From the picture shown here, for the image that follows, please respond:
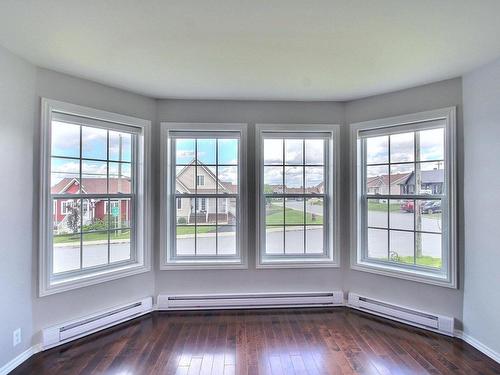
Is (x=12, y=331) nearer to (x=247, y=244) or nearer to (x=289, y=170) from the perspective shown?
(x=247, y=244)

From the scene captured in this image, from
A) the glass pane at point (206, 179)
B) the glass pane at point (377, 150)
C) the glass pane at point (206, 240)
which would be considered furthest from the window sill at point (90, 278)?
the glass pane at point (377, 150)

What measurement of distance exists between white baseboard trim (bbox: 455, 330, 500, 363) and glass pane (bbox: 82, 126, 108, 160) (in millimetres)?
3931

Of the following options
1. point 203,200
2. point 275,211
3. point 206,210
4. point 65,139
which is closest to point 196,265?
point 206,210

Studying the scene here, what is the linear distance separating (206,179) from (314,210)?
1.38 meters

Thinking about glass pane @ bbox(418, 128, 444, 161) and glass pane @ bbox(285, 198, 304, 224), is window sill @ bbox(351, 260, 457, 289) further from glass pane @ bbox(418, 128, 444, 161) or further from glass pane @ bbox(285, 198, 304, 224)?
glass pane @ bbox(418, 128, 444, 161)

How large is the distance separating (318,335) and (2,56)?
11.7ft

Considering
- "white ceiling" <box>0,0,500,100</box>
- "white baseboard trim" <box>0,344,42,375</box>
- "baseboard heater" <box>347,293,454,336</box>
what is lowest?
"white baseboard trim" <box>0,344,42,375</box>

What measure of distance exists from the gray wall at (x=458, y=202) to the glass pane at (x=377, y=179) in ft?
1.94

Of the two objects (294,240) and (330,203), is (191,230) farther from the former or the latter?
(330,203)

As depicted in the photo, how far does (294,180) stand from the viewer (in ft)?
11.2

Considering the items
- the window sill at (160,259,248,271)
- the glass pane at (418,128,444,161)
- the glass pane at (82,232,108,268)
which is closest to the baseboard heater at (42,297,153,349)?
the window sill at (160,259,248,271)

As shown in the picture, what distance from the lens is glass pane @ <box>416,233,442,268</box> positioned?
112 inches

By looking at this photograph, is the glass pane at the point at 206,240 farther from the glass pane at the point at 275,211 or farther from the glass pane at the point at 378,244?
the glass pane at the point at 378,244

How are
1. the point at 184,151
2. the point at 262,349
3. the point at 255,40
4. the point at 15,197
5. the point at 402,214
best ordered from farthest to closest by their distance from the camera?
the point at 184,151 < the point at 402,214 < the point at 262,349 < the point at 15,197 < the point at 255,40
